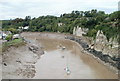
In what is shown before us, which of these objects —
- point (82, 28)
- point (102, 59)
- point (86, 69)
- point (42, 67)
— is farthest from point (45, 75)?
point (82, 28)

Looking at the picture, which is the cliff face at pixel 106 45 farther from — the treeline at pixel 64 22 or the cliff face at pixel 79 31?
the cliff face at pixel 79 31

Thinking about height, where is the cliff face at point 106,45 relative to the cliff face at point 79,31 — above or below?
above

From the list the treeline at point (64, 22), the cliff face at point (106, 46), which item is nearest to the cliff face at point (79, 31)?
the treeline at point (64, 22)

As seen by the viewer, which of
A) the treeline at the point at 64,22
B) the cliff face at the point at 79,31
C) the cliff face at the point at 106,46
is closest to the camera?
the cliff face at the point at 106,46

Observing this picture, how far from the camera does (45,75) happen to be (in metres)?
27.5

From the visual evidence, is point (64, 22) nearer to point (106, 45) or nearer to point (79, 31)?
point (79, 31)

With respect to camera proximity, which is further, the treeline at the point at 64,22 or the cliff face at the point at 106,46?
the treeline at the point at 64,22

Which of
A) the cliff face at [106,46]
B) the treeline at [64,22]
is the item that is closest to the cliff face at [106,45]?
the cliff face at [106,46]

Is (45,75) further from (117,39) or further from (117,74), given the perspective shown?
(117,39)

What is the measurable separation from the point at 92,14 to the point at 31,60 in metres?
55.3

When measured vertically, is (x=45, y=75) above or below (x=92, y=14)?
below

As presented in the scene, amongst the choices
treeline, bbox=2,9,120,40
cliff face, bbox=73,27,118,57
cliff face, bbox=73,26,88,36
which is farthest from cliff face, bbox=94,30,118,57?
cliff face, bbox=73,26,88,36

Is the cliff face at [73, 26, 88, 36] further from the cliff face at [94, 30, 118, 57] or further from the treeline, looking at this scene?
the cliff face at [94, 30, 118, 57]

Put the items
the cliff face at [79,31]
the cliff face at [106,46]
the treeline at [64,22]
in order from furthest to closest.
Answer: the treeline at [64,22] < the cliff face at [79,31] < the cliff face at [106,46]
